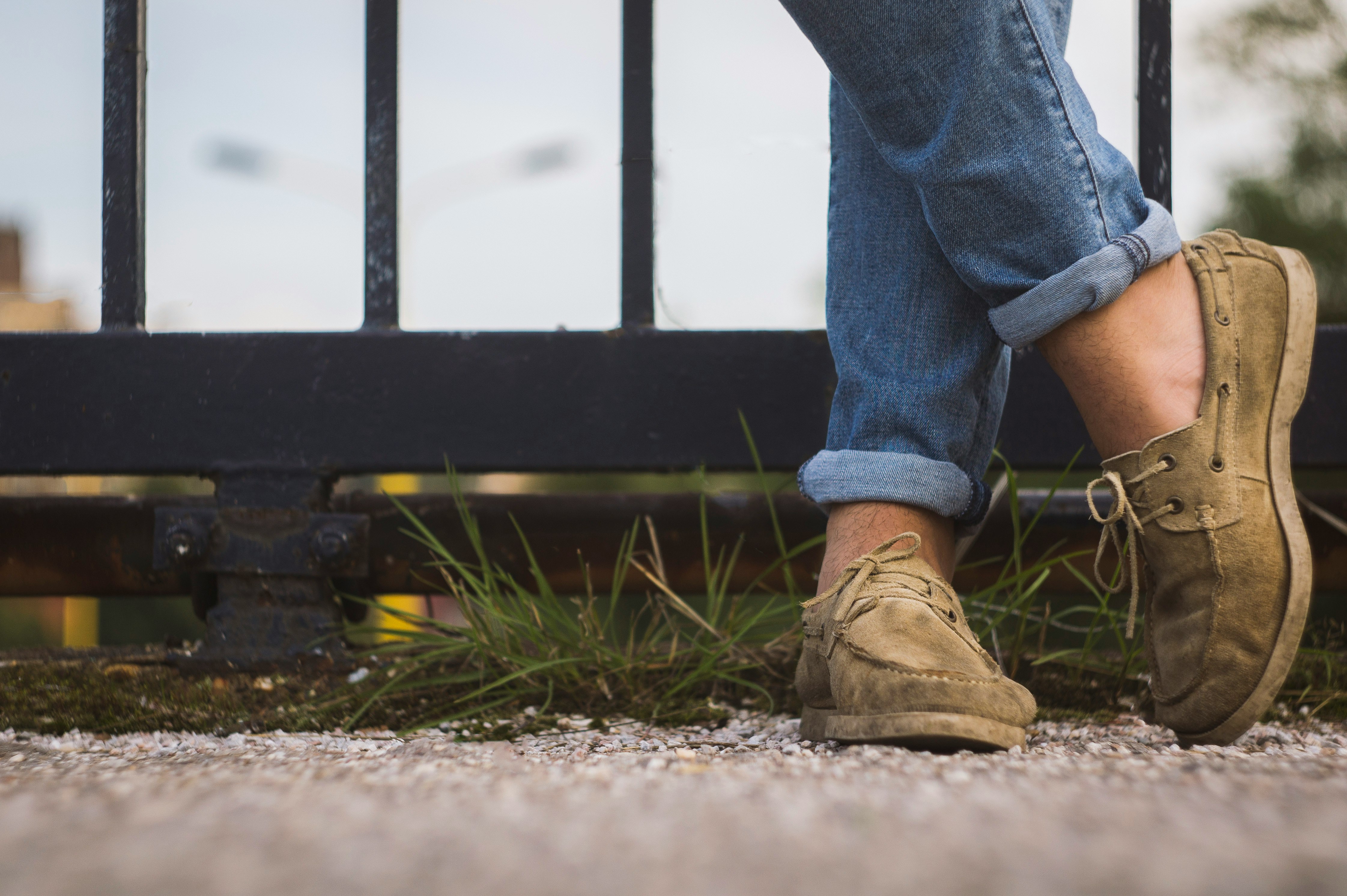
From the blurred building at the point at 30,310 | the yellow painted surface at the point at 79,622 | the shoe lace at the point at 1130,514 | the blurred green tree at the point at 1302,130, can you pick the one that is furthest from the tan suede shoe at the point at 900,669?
the yellow painted surface at the point at 79,622

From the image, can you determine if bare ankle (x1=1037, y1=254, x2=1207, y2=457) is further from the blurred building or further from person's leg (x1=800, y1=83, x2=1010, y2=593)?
the blurred building

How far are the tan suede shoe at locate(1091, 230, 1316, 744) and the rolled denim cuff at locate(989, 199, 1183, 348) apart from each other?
61 millimetres

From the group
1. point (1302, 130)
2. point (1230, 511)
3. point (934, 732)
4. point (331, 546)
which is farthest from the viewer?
point (1302, 130)

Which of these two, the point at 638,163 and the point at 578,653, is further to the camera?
the point at 638,163

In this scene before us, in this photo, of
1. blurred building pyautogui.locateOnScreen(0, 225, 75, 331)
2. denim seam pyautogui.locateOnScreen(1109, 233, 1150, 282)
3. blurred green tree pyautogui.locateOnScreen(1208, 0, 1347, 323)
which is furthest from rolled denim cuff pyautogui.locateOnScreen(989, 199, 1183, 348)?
blurred green tree pyautogui.locateOnScreen(1208, 0, 1347, 323)

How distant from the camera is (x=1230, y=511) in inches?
30.4

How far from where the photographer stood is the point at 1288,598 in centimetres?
76

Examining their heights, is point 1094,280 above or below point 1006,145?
below

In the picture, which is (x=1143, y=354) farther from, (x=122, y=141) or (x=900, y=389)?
(x=122, y=141)

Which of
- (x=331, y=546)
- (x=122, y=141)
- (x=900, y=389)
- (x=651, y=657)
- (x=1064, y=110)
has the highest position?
(x=122, y=141)

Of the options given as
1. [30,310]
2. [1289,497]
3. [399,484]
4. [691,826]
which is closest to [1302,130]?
[399,484]

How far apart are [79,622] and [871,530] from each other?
44.2ft

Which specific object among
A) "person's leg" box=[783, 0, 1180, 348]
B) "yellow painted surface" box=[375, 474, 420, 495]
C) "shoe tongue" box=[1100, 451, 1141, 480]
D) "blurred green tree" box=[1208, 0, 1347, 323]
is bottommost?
"yellow painted surface" box=[375, 474, 420, 495]

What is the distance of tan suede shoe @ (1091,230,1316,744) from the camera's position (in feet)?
2.51
